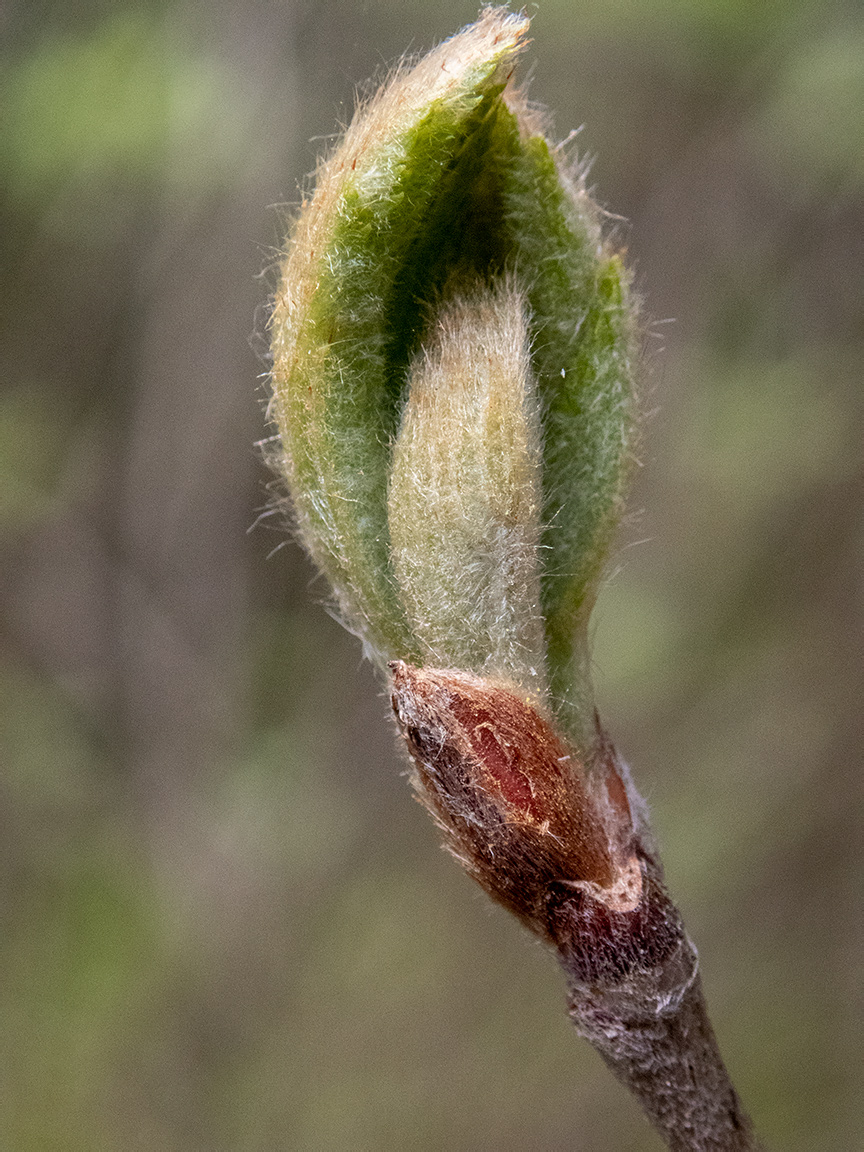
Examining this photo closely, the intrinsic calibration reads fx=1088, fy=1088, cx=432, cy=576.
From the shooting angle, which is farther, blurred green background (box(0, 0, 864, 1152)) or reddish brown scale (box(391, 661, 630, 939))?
blurred green background (box(0, 0, 864, 1152))

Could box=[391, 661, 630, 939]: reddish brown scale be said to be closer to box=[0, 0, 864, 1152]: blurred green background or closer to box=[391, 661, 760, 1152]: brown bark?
box=[391, 661, 760, 1152]: brown bark

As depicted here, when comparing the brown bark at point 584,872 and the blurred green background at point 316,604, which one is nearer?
the brown bark at point 584,872

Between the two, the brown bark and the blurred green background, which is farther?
the blurred green background

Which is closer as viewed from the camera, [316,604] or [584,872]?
[584,872]

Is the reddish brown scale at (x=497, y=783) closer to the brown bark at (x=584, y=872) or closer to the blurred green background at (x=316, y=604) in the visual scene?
the brown bark at (x=584, y=872)

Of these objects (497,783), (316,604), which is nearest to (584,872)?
(497,783)

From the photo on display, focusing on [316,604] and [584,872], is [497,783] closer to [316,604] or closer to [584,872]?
[584,872]

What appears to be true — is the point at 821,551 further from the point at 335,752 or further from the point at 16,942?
the point at 16,942

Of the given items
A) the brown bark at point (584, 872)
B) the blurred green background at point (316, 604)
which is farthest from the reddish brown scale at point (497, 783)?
the blurred green background at point (316, 604)

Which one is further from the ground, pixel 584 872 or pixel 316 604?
pixel 584 872

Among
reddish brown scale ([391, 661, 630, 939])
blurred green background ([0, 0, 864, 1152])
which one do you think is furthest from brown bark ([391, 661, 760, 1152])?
blurred green background ([0, 0, 864, 1152])
